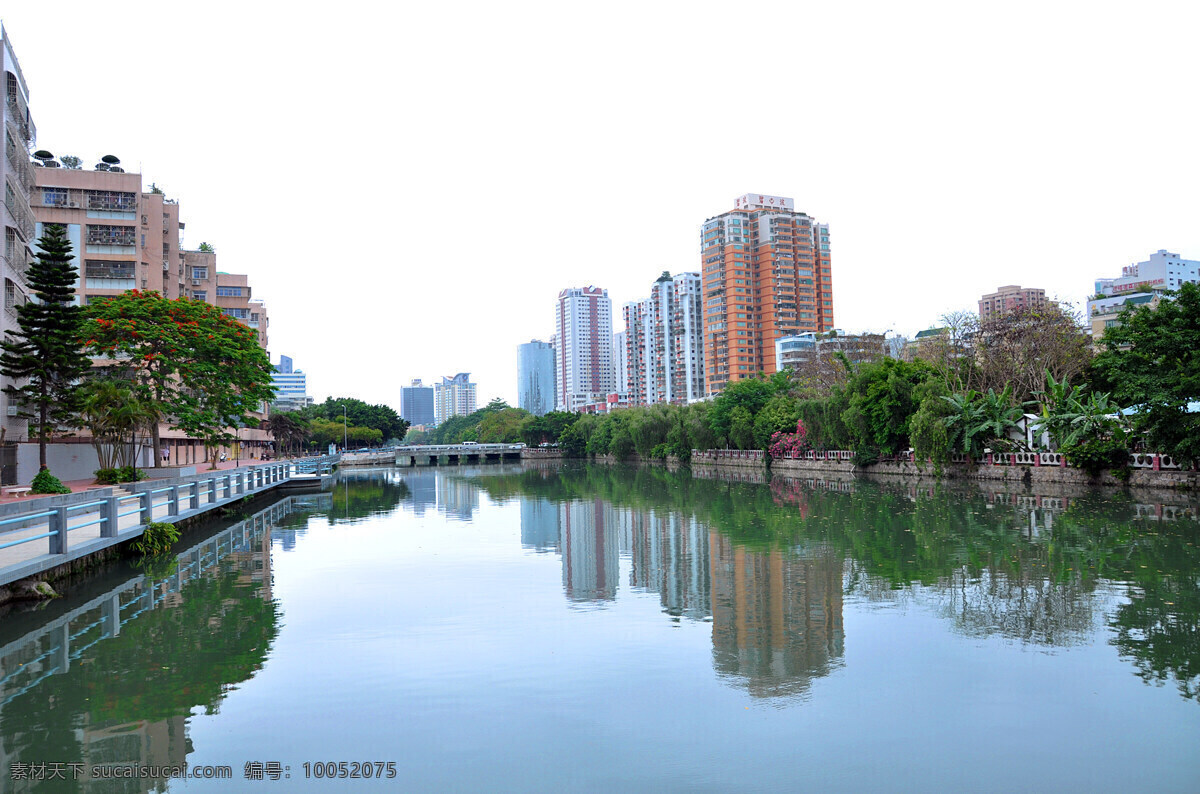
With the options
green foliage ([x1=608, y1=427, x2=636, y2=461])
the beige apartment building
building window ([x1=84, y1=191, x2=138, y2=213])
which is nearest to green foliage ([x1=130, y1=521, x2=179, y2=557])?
the beige apartment building

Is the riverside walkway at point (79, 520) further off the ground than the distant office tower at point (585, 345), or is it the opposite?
the distant office tower at point (585, 345)

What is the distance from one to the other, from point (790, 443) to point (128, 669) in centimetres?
4002

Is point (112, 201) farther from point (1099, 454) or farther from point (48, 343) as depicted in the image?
point (1099, 454)

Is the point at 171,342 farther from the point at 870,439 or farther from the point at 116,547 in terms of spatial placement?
the point at 870,439

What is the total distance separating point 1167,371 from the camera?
66.3ft

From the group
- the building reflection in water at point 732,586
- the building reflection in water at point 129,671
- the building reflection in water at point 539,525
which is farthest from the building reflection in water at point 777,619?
the building reflection in water at point 129,671

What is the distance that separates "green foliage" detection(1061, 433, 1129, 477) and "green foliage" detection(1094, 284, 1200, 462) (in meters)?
2.26

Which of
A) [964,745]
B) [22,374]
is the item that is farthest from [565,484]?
[964,745]

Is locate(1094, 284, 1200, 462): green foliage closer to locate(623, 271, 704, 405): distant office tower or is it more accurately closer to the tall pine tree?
Result: the tall pine tree

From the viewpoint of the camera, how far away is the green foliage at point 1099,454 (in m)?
23.8

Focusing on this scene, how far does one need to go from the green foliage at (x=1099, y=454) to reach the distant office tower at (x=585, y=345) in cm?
13238

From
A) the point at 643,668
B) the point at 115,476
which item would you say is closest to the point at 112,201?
the point at 115,476

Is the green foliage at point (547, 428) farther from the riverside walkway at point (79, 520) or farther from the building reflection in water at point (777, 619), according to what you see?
the building reflection in water at point (777, 619)

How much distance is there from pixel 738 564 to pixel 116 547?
1040 cm
